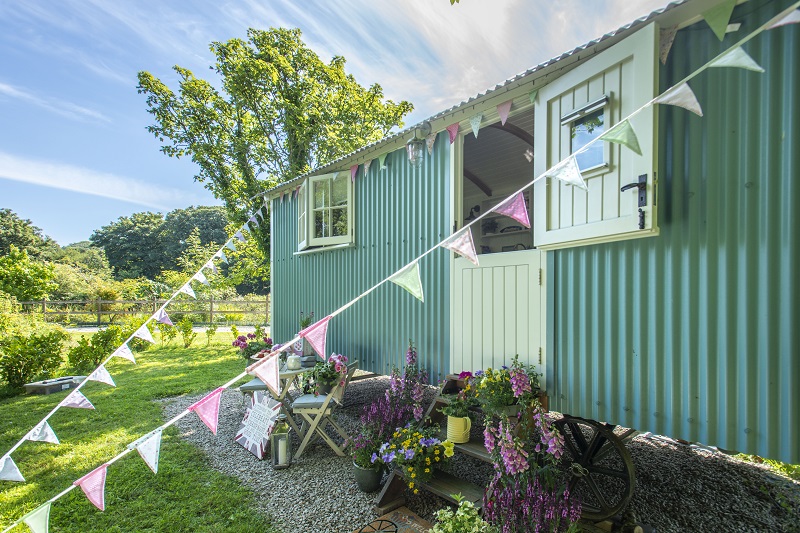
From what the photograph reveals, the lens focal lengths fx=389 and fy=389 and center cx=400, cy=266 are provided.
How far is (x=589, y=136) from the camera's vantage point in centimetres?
253

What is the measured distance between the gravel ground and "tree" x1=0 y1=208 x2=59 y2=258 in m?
30.5

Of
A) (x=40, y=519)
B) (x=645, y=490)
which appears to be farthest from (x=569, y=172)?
(x=40, y=519)

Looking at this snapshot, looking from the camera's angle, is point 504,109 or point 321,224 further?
point 321,224

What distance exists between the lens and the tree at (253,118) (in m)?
11.7

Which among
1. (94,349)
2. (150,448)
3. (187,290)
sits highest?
(187,290)

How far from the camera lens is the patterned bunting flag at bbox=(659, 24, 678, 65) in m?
2.21

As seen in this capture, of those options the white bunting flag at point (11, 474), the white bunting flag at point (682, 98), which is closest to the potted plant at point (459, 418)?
the white bunting flag at point (682, 98)

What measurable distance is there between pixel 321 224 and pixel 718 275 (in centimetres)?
466

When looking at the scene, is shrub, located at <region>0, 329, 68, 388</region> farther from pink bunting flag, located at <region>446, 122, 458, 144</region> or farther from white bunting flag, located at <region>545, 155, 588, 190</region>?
white bunting flag, located at <region>545, 155, 588, 190</region>

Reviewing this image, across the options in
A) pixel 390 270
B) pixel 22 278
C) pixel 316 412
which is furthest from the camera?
pixel 22 278

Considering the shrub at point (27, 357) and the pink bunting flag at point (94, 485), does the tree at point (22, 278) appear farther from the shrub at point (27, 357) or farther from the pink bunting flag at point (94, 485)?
the pink bunting flag at point (94, 485)

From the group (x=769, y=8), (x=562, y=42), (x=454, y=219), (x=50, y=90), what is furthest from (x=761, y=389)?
(x=50, y=90)

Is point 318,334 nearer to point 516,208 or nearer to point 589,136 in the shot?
point 516,208

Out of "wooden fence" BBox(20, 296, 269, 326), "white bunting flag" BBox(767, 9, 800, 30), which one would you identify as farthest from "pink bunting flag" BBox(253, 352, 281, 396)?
"wooden fence" BBox(20, 296, 269, 326)
